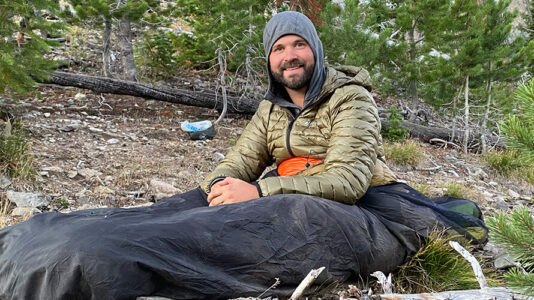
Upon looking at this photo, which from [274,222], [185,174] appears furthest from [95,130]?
[274,222]

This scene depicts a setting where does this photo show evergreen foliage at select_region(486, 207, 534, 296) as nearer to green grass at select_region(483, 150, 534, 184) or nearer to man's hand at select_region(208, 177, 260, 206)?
man's hand at select_region(208, 177, 260, 206)

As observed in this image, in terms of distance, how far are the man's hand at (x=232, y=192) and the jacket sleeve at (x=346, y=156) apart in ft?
0.26

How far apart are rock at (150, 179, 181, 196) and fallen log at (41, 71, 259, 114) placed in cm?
391

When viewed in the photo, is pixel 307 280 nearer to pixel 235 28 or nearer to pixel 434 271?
pixel 434 271

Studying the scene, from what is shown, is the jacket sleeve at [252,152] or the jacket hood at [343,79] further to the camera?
the jacket sleeve at [252,152]

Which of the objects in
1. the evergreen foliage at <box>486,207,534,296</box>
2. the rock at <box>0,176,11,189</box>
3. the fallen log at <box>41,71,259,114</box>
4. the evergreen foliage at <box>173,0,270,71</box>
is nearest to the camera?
the evergreen foliage at <box>486,207,534,296</box>

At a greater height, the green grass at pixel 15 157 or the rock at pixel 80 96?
the rock at pixel 80 96

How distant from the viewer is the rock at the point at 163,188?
5655 millimetres

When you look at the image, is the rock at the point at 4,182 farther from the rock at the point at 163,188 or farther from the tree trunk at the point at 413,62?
the tree trunk at the point at 413,62

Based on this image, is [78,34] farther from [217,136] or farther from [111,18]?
[217,136]

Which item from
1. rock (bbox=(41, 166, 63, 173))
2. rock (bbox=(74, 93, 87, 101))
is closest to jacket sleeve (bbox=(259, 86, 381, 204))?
rock (bbox=(41, 166, 63, 173))

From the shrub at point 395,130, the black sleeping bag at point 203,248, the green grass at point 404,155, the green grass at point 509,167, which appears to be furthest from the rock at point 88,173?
the green grass at point 509,167

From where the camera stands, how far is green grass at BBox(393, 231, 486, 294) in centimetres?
338

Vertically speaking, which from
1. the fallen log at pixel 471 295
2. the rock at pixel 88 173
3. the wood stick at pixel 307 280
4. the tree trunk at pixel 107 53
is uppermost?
the tree trunk at pixel 107 53
